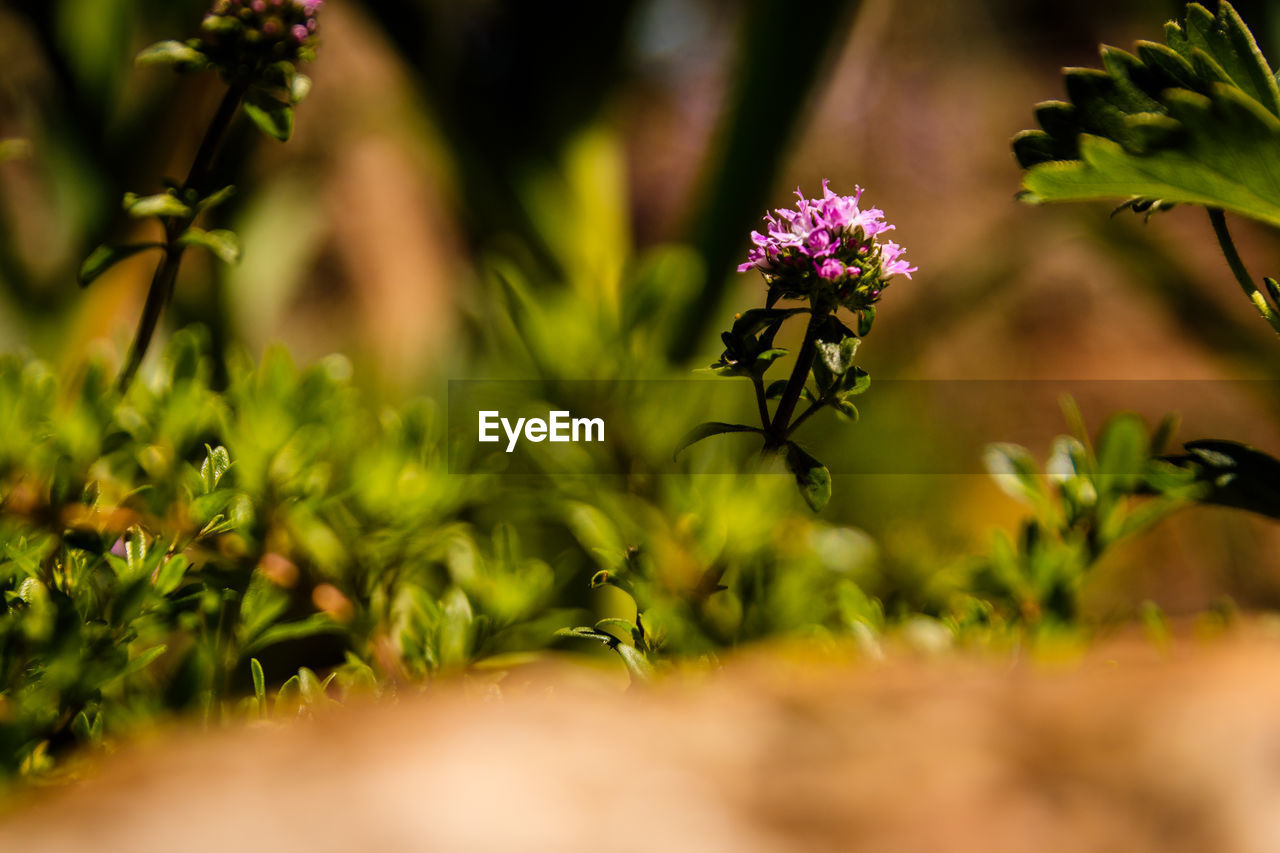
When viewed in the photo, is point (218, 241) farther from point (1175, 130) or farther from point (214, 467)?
point (1175, 130)

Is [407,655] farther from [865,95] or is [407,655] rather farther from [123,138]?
[865,95]

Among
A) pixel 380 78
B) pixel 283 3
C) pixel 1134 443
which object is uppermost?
pixel 380 78

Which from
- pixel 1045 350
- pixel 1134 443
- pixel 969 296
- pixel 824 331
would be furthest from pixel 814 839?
pixel 1045 350

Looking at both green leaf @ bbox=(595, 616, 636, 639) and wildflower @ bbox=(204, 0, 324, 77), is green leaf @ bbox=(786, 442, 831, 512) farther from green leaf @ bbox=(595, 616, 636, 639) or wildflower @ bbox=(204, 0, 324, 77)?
wildflower @ bbox=(204, 0, 324, 77)

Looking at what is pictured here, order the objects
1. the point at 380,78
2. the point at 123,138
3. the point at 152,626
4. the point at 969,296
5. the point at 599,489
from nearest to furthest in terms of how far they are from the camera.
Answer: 1. the point at 152,626
2. the point at 599,489
3. the point at 123,138
4. the point at 969,296
5. the point at 380,78

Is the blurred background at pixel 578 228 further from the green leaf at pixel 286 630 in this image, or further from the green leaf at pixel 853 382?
the green leaf at pixel 286 630

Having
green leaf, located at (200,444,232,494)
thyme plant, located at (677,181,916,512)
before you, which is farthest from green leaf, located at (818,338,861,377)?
green leaf, located at (200,444,232,494)

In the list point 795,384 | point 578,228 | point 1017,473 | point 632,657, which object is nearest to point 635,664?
point 632,657
